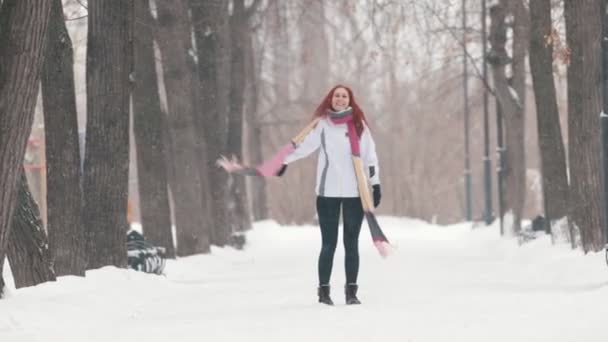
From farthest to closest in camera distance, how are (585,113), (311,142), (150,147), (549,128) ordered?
1. (549,128)
2. (150,147)
3. (585,113)
4. (311,142)

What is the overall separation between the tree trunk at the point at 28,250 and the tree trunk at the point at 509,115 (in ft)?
53.6

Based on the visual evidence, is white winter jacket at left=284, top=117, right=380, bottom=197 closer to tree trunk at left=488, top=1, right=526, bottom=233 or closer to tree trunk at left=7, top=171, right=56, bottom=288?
tree trunk at left=7, top=171, right=56, bottom=288

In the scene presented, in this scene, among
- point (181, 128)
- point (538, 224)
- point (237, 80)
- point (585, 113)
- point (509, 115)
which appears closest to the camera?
point (585, 113)

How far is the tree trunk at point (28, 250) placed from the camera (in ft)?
40.2

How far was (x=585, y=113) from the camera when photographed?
638 inches

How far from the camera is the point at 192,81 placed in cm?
2450

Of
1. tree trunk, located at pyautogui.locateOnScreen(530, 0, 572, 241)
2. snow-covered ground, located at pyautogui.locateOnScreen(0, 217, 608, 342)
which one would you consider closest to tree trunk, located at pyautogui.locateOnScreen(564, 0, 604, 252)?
snow-covered ground, located at pyautogui.locateOnScreen(0, 217, 608, 342)

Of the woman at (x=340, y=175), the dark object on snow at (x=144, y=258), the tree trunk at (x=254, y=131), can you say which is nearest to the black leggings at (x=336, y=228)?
the woman at (x=340, y=175)

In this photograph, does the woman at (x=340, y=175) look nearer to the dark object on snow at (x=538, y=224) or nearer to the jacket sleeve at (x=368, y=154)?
the jacket sleeve at (x=368, y=154)

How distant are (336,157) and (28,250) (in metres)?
2.84

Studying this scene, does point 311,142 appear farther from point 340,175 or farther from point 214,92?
point 214,92

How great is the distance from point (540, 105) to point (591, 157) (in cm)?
494

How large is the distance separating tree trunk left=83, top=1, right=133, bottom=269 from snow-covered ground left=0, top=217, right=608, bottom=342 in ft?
2.13

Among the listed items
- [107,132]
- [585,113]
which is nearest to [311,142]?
[107,132]
